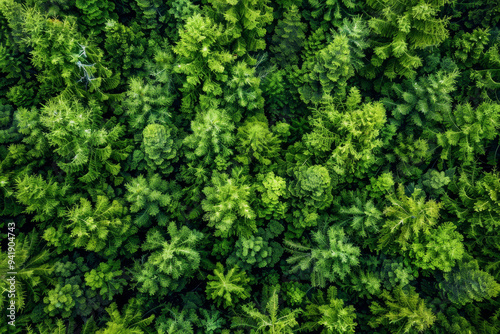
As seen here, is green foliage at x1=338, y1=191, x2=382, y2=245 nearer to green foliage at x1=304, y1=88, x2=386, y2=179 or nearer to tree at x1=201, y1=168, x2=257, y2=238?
green foliage at x1=304, y1=88, x2=386, y2=179

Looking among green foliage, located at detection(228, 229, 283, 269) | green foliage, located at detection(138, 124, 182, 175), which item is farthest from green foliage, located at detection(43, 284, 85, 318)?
green foliage, located at detection(228, 229, 283, 269)

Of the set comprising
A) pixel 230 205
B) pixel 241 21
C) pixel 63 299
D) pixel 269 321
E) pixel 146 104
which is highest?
pixel 241 21

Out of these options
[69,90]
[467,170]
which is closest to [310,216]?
[467,170]

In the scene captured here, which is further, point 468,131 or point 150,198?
point 468,131

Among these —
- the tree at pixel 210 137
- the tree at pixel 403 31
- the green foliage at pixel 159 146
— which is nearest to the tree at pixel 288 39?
the tree at pixel 403 31

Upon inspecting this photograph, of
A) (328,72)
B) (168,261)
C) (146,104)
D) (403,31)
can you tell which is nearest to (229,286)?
(168,261)

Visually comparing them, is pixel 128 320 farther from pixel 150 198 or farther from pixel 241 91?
pixel 241 91

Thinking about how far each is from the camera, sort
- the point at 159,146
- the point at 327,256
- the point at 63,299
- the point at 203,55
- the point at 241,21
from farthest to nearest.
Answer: the point at 241,21
the point at 159,146
the point at 203,55
the point at 327,256
the point at 63,299
